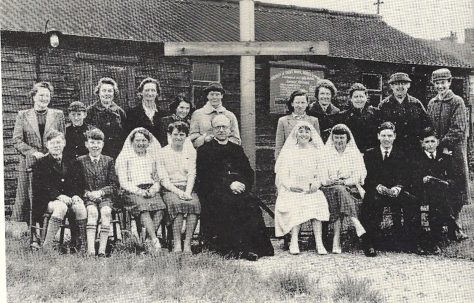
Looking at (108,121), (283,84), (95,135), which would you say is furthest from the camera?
(283,84)

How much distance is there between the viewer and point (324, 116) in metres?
6.10

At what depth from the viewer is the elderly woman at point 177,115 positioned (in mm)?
5730

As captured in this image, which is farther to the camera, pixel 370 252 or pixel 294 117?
pixel 294 117

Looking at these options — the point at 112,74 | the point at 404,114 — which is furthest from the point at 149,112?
the point at 112,74

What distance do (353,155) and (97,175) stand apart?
8.48 feet

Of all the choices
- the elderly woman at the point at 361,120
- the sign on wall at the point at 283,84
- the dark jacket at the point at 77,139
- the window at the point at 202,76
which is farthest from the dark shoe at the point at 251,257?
the sign on wall at the point at 283,84

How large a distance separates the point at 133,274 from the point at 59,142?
1593mm

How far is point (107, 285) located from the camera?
403 centimetres

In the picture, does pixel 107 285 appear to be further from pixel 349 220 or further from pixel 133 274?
pixel 349 220

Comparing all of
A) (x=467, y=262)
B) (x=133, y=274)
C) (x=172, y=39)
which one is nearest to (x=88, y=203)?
(x=133, y=274)

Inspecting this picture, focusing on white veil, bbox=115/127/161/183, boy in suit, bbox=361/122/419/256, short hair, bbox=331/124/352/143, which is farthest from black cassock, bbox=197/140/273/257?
boy in suit, bbox=361/122/419/256

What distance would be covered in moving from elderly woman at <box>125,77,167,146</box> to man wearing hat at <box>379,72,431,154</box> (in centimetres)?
243

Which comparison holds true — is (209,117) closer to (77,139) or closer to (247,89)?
(247,89)

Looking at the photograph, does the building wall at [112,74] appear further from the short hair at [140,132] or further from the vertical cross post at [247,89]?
the vertical cross post at [247,89]
